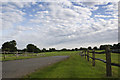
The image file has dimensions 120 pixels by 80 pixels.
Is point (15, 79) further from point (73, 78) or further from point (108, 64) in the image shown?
point (108, 64)

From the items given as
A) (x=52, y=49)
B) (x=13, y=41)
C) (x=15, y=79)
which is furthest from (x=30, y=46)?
(x=15, y=79)

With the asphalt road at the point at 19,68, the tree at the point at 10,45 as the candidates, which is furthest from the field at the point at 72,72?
the tree at the point at 10,45

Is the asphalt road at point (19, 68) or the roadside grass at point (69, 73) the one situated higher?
the roadside grass at point (69, 73)

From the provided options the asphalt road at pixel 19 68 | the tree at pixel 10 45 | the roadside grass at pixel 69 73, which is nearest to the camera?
the roadside grass at pixel 69 73

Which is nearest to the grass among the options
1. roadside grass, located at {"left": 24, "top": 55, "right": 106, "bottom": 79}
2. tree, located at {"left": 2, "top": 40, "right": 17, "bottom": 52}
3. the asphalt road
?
roadside grass, located at {"left": 24, "top": 55, "right": 106, "bottom": 79}

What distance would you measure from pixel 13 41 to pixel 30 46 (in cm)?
1830

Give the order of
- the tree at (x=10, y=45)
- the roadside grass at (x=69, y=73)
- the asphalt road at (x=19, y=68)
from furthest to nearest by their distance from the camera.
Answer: the tree at (x=10, y=45) < the asphalt road at (x=19, y=68) < the roadside grass at (x=69, y=73)

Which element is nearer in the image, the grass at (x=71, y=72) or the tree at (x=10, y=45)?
the grass at (x=71, y=72)

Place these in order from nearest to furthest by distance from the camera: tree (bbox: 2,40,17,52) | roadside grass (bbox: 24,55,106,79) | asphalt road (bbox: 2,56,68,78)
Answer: roadside grass (bbox: 24,55,106,79), asphalt road (bbox: 2,56,68,78), tree (bbox: 2,40,17,52)

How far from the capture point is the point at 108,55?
7910mm

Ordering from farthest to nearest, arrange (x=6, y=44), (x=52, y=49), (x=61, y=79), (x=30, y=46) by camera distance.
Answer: (x=52, y=49)
(x=30, y=46)
(x=6, y=44)
(x=61, y=79)

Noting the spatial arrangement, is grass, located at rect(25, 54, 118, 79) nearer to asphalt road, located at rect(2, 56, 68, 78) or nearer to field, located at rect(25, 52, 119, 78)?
field, located at rect(25, 52, 119, 78)

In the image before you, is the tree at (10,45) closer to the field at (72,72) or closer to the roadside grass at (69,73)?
the field at (72,72)

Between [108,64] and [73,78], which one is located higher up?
[108,64]
